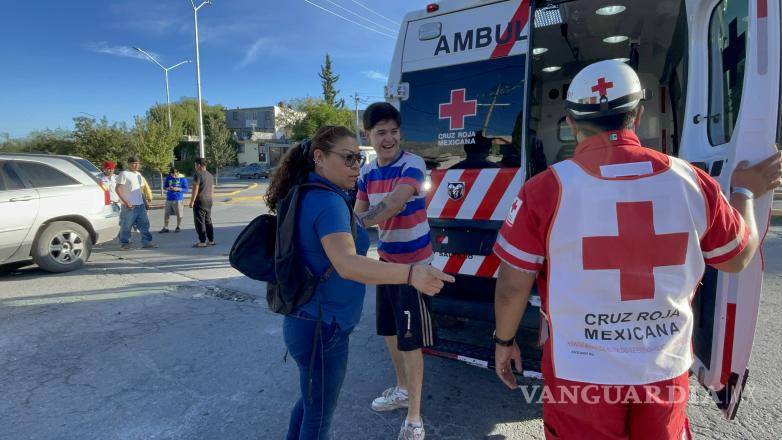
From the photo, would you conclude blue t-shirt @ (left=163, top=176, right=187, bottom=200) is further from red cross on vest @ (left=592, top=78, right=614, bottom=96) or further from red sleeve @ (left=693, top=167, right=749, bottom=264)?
red sleeve @ (left=693, top=167, right=749, bottom=264)

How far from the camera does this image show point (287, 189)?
197 cm

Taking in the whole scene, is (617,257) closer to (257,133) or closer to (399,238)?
(399,238)

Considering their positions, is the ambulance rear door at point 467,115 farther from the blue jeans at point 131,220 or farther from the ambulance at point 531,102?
the blue jeans at point 131,220

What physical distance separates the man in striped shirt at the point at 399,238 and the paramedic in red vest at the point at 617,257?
1104 mm

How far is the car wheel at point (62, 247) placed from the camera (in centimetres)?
641

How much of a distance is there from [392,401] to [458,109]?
215cm

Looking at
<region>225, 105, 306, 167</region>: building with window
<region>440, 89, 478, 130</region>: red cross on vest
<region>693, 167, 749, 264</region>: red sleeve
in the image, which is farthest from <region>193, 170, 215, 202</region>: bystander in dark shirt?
<region>225, 105, 306, 167</region>: building with window

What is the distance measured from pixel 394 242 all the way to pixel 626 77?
5.49 feet

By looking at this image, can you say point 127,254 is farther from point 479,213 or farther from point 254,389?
point 479,213

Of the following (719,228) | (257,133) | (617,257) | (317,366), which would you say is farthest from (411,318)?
(257,133)

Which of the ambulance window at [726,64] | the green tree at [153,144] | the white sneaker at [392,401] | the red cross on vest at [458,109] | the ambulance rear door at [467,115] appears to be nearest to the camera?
the ambulance window at [726,64]

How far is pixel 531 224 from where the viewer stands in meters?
1.45

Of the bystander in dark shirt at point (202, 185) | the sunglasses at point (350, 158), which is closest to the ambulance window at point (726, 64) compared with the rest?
the sunglasses at point (350, 158)

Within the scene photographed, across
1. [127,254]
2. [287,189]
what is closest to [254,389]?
[287,189]
